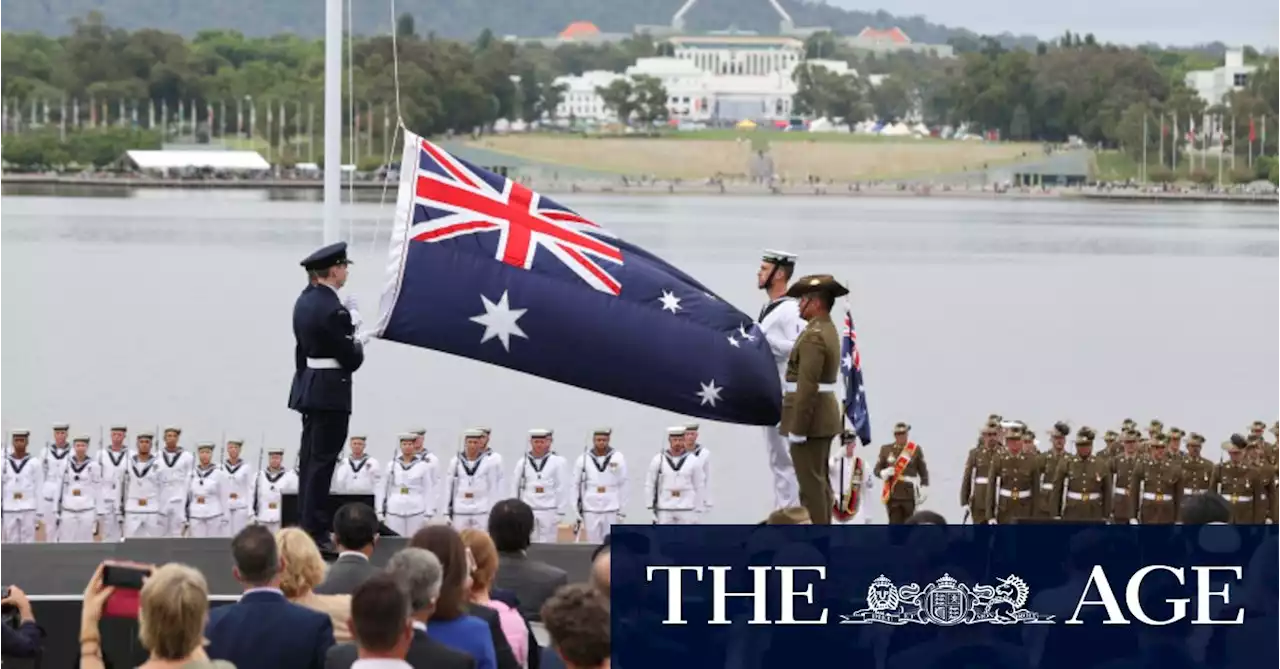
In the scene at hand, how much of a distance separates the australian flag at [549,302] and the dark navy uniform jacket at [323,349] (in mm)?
227

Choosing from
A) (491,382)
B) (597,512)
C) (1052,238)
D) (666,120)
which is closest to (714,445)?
(491,382)

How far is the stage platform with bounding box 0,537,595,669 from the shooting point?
9.71m

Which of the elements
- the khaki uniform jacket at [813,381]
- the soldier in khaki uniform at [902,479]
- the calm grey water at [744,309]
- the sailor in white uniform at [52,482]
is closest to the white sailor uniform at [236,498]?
the sailor in white uniform at [52,482]

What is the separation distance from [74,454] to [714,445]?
58.3 ft

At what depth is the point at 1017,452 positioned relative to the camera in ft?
61.6

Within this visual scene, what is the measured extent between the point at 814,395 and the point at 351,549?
429 cm

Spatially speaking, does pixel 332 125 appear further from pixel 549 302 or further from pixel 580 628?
pixel 580 628

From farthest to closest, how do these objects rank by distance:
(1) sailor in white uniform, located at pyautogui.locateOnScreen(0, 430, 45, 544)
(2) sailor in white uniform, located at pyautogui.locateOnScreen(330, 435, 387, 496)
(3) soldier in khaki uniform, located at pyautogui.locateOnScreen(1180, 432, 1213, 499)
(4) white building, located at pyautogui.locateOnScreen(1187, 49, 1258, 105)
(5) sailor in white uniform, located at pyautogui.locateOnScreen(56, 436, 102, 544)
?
1. (4) white building, located at pyautogui.locateOnScreen(1187, 49, 1258, 105)
2. (5) sailor in white uniform, located at pyautogui.locateOnScreen(56, 436, 102, 544)
3. (1) sailor in white uniform, located at pyautogui.locateOnScreen(0, 430, 45, 544)
4. (2) sailor in white uniform, located at pyautogui.locateOnScreen(330, 435, 387, 496)
5. (3) soldier in khaki uniform, located at pyautogui.locateOnScreen(1180, 432, 1213, 499)

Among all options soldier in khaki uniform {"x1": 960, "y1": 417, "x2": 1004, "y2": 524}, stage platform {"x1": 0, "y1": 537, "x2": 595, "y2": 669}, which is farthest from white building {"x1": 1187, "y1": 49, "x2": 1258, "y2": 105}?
stage platform {"x1": 0, "y1": 537, "x2": 595, "y2": 669}

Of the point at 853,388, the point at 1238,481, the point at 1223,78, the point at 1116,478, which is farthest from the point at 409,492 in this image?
the point at 1223,78

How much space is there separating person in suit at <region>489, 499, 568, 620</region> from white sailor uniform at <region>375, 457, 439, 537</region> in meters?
11.0

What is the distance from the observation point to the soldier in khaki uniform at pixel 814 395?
11.9m

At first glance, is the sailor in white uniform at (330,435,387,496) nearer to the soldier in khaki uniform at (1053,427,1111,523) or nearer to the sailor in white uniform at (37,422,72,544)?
the sailor in white uniform at (37,422,72,544)

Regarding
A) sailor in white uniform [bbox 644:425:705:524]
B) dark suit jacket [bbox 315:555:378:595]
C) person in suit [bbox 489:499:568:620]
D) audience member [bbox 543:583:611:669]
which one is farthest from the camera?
sailor in white uniform [bbox 644:425:705:524]
